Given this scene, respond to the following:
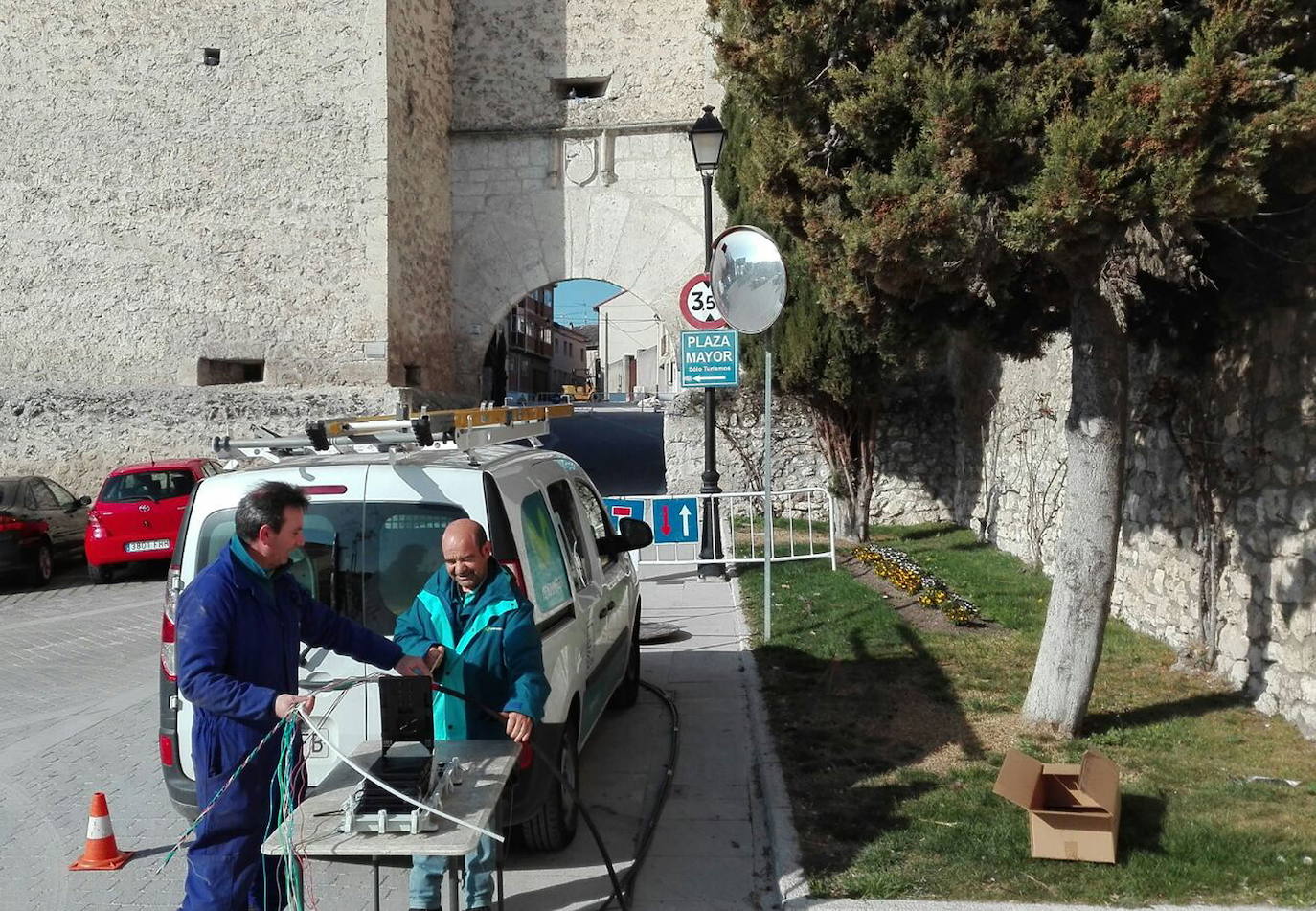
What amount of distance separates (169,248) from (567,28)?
7439 mm

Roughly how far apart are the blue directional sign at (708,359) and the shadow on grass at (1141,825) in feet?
21.5

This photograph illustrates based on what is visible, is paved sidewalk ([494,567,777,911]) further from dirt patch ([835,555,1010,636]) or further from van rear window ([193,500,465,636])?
→ dirt patch ([835,555,1010,636])

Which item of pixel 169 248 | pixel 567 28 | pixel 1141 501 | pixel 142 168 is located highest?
pixel 567 28

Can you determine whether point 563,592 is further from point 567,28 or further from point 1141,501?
point 567,28

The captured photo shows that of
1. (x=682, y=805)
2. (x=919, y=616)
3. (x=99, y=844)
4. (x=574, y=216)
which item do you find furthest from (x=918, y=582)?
(x=574, y=216)

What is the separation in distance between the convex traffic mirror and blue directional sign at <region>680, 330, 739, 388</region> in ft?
9.62

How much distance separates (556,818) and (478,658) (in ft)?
4.03

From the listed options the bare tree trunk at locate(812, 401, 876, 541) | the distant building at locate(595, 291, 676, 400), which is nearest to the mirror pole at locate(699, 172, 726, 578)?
the bare tree trunk at locate(812, 401, 876, 541)

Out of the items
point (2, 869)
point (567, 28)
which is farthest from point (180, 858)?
point (567, 28)

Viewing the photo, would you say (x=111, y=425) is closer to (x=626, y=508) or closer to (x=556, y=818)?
(x=626, y=508)

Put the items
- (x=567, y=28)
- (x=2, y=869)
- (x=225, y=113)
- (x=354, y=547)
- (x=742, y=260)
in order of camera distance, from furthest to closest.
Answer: (x=567, y=28)
(x=225, y=113)
(x=742, y=260)
(x=2, y=869)
(x=354, y=547)

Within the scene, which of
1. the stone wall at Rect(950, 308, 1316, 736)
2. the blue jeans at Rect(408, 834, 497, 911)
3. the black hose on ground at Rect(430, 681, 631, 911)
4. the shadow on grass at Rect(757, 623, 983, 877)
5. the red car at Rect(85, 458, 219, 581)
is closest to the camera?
the black hose on ground at Rect(430, 681, 631, 911)

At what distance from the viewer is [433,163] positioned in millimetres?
17703

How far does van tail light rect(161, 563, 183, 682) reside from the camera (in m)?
4.20
